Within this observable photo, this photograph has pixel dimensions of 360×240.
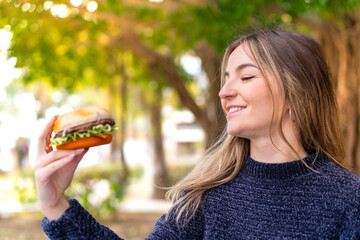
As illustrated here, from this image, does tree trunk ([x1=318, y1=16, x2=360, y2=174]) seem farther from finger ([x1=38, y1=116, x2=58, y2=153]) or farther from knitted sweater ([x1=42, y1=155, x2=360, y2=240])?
finger ([x1=38, y1=116, x2=58, y2=153])

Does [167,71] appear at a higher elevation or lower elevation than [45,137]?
higher

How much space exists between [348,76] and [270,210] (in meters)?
6.55

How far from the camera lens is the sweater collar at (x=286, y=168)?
2.06 m

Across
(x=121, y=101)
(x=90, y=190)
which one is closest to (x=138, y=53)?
(x=90, y=190)

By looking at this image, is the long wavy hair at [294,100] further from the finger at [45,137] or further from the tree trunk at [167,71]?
the tree trunk at [167,71]

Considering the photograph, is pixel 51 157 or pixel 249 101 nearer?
pixel 51 157

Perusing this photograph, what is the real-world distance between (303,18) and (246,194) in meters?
6.51

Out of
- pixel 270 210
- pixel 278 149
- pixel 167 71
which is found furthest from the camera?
pixel 167 71

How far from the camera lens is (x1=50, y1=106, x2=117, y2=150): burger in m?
2.10

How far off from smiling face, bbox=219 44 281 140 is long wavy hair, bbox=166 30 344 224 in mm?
32

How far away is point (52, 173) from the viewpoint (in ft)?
5.94

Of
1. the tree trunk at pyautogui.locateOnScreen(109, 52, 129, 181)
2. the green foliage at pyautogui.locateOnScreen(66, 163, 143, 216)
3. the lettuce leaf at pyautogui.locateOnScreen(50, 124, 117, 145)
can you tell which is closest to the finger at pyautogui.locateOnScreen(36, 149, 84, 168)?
the lettuce leaf at pyautogui.locateOnScreen(50, 124, 117, 145)

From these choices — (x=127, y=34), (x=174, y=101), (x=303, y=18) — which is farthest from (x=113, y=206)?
(x=174, y=101)

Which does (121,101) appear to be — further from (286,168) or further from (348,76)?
(286,168)
